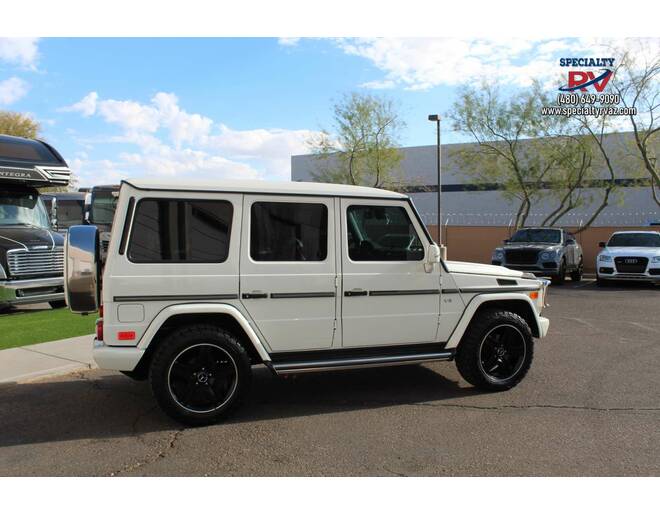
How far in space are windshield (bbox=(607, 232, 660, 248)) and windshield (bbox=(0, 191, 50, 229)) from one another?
→ 16.2 m

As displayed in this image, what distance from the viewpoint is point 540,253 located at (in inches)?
626

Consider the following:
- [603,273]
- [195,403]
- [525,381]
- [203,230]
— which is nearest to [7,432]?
[195,403]

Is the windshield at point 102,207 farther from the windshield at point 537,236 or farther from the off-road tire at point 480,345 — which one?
the off-road tire at point 480,345

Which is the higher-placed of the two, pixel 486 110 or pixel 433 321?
pixel 486 110

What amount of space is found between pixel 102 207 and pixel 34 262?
39.4 ft

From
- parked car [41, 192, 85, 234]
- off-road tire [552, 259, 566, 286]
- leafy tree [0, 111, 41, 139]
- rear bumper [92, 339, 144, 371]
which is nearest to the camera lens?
rear bumper [92, 339, 144, 371]

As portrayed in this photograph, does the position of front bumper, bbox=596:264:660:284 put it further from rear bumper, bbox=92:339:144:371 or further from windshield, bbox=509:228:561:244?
rear bumper, bbox=92:339:144:371

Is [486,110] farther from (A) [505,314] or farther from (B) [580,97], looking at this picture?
(A) [505,314]

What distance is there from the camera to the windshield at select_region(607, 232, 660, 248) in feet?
53.5

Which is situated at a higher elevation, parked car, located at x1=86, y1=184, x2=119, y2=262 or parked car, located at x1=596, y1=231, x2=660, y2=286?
parked car, located at x1=86, y1=184, x2=119, y2=262

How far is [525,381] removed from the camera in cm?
590

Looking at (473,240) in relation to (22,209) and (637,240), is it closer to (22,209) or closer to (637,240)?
(637,240)

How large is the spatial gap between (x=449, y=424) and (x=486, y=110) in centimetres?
2346

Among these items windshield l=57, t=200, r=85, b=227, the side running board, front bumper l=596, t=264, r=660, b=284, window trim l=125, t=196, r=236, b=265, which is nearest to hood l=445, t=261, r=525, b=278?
the side running board
